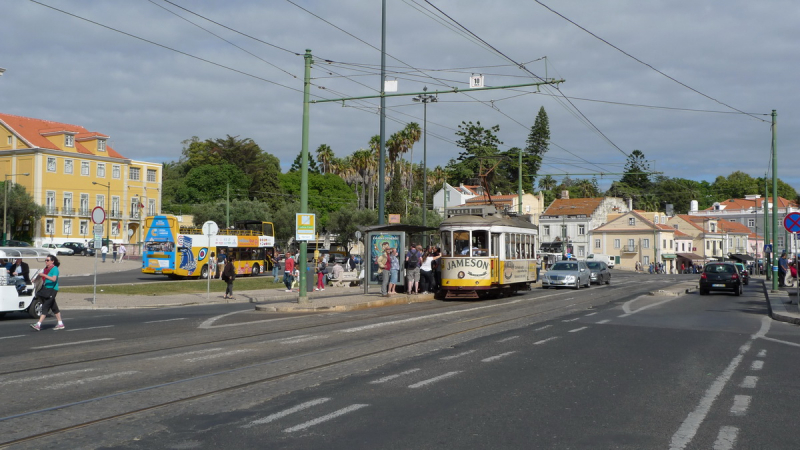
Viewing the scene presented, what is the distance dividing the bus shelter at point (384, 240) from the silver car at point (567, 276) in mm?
10443

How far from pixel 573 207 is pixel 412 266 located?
Answer: 82.6 metres

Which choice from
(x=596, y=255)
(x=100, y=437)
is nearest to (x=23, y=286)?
(x=100, y=437)

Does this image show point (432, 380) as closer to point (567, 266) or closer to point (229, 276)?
point (229, 276)

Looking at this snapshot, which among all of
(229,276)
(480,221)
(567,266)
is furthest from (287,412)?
(567,266)

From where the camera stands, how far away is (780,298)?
29422mm

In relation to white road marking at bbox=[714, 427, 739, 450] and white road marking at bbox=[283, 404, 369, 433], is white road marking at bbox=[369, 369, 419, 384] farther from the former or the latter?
white road marking at bbox=[714, 427, 739, 450]

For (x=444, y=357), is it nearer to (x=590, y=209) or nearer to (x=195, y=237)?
(x=195, y=237)

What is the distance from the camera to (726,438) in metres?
6.63

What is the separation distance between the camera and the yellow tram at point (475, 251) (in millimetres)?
26547

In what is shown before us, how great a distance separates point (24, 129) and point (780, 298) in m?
76.1

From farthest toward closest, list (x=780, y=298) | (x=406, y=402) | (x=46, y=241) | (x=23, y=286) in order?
1. (x=46, y=241)
2. (x=780, y=298)
3. (x=23, y=286)
4. (x=406, y=402)

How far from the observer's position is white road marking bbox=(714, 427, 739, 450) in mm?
6348

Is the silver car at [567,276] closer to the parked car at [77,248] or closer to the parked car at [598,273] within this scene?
the parked car at [598,273]

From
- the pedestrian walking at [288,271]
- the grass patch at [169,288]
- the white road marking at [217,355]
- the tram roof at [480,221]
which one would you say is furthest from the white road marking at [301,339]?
the grass patch at [169,288]
